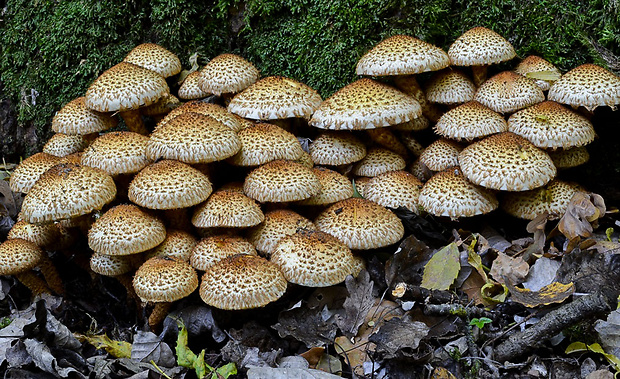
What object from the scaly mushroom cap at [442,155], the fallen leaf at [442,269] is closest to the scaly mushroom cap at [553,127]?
the scaly mushroom cap at [442,155]

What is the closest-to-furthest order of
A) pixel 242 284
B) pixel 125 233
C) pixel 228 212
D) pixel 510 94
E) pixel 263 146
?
1. pixel 242 284
2. pixel 125 233
3. pixel 228 212
4. pixel 263 146
5. pixel 510 94

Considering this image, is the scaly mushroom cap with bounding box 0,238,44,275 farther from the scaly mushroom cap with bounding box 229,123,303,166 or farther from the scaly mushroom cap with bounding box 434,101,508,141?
the scaly mushroom cap with bounding box 434,101,508,141

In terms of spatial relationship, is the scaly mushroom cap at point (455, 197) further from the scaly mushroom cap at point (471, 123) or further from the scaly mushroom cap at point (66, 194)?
the scaly mushroom cap at point (66, 194)

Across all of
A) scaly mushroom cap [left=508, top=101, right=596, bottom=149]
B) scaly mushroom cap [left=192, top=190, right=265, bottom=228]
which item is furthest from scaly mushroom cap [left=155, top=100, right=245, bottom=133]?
scaly mushroom cap [left=508, top=101, right=596, bottom=149]

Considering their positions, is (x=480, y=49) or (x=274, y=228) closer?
(x=274, y=228)

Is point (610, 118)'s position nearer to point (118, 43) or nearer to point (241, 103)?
point (241, 103)

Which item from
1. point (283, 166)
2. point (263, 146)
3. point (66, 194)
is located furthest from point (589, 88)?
point (66, 194)

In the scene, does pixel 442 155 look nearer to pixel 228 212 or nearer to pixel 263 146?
pixel 263 146
